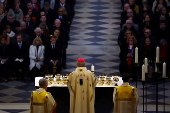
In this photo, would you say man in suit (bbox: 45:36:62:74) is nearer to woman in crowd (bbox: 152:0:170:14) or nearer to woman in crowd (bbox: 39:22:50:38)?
woman in crowd (bbox: 39:22:50:38)

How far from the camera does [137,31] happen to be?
15.5 metres

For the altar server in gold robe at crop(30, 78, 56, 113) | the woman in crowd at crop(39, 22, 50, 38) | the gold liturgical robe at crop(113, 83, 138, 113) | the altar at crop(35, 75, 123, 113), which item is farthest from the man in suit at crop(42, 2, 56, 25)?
the altar server in gold robe at crop(30, 78, 56, 113)

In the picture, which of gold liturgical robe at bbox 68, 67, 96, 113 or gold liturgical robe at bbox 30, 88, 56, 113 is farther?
gold liturgical robe at bbox 68, 67, 96, 113

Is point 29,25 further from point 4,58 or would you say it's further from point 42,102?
point 42,102

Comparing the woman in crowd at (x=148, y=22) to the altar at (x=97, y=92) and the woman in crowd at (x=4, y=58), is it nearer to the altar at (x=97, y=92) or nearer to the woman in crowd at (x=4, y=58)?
the woman in crowd at (x=4, y=58)

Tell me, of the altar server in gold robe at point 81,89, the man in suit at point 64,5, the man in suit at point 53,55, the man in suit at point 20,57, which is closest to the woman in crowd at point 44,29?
the man in suit at point 20,57

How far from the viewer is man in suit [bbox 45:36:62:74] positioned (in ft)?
46.8

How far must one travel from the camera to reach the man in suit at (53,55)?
14250 mm

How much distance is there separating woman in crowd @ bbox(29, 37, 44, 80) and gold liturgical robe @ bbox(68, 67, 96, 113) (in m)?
4.39

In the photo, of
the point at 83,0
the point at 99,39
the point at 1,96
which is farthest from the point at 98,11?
the point at 1,96

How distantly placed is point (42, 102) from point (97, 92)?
1865mm

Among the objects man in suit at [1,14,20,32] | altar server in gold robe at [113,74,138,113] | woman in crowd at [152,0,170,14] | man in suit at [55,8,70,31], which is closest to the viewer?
altar server in gold robe at [113,74,138,113]

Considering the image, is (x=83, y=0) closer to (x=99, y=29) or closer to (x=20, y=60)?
(x=99, y=29)

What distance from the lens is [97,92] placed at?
1086 centimetres
